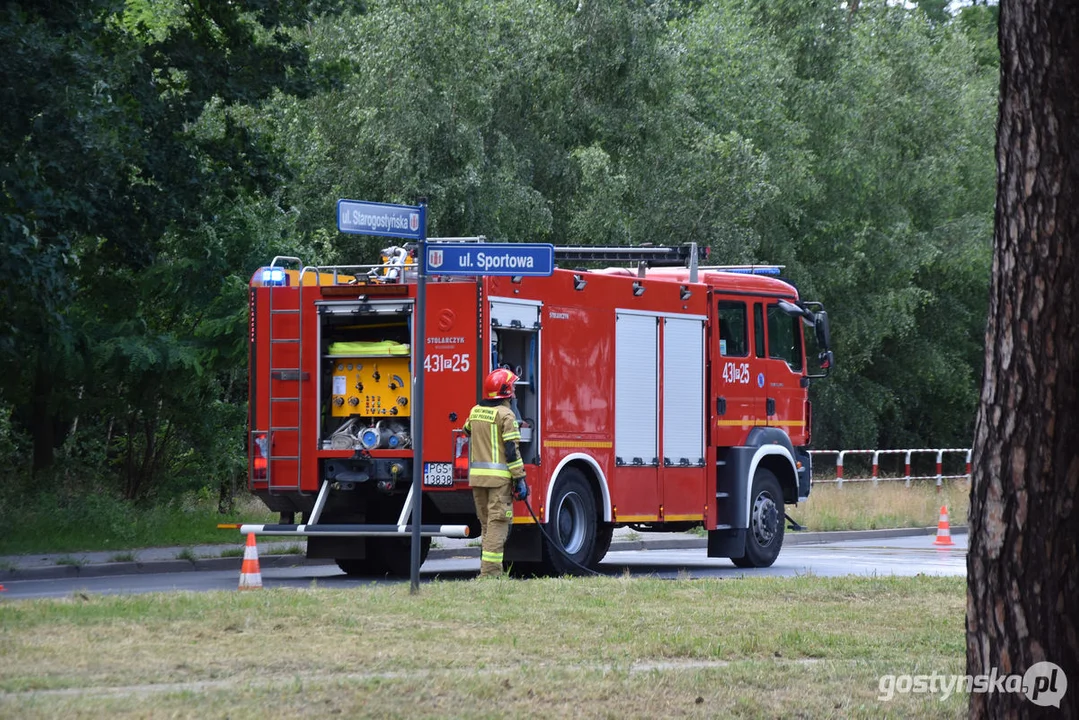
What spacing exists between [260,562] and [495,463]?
4427 mm

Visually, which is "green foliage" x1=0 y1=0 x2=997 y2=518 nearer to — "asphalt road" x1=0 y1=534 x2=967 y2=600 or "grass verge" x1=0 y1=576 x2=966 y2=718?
"asphalt road" x1=0 y1=534 x2=967 y2=600

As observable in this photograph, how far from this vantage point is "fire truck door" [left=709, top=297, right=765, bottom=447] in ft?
57.1

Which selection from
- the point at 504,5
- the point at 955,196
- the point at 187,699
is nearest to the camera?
the point at 187,699

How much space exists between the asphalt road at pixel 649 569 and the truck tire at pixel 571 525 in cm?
97

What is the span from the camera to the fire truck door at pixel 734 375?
17.4 metres

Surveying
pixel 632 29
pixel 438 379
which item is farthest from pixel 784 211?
pixel 438 379

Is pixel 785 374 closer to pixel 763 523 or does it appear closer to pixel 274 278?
pixel 763 523

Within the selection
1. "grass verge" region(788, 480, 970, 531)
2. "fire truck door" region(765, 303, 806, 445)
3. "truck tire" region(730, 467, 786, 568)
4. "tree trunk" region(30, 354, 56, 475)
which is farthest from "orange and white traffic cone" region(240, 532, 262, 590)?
"grass verge" region(788, 480, 970, 531)

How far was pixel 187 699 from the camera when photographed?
689 cm

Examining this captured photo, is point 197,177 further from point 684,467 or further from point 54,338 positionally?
point 684,467

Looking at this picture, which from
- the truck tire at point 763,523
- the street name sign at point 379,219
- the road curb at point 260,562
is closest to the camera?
the street name sign at point 379,219

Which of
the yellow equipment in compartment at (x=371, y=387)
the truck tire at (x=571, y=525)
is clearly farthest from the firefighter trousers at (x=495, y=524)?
the yellow equipment in compartment at (x=371, y=387)

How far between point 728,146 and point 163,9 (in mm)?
11305

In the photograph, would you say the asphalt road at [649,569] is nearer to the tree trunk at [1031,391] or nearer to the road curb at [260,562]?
the road curb at [260,562]
